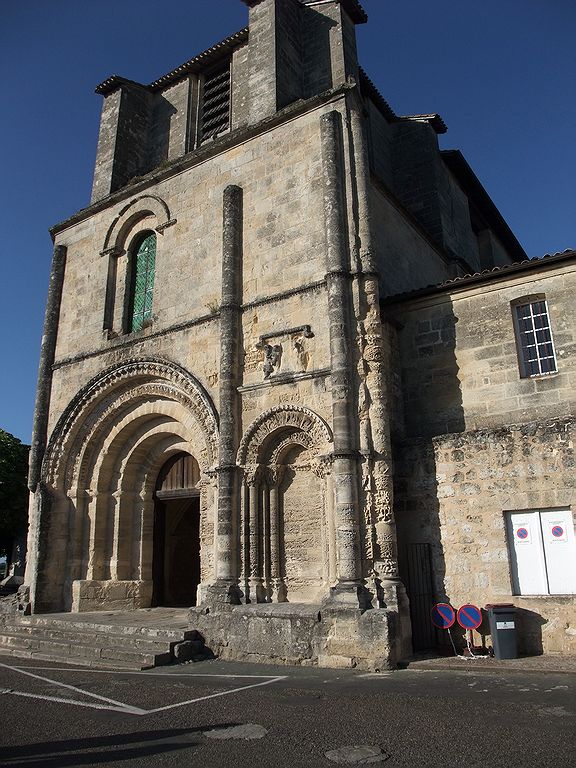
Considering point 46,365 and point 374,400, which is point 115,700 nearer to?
point 374,400

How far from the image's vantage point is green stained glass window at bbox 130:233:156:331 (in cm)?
1415

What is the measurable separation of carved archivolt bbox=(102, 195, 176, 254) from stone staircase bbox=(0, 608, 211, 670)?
842 centimetres

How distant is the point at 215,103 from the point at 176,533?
435 inches

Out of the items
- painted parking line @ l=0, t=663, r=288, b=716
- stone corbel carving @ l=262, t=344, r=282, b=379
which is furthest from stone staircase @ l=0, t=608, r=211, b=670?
stone corbel carving @ l=262, t=344, r=282, b=379

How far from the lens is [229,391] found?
11.1m

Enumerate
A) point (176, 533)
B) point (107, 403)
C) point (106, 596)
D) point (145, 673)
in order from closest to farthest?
point (145, 673) < point (106, 596) < point (107, 403) < point (176, 533)

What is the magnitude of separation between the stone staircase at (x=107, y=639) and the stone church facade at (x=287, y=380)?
58 cm

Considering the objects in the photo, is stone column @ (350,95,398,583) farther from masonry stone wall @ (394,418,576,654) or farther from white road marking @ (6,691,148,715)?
white road marking @ (6,691,148,715)

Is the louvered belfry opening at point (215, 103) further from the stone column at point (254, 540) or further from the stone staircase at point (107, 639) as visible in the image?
the stone staircase at point (107, 639)

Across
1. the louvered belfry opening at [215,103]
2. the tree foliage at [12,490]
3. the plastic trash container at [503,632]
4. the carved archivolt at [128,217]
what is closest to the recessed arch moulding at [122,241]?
the carved archivolt at [128,217]

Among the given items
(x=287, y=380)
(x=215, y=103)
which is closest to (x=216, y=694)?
(x=287, y=380)

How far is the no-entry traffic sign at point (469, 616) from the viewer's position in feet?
28.3

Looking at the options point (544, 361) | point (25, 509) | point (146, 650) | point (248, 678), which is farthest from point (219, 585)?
point (25, 509)

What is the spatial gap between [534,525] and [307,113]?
8552mm
